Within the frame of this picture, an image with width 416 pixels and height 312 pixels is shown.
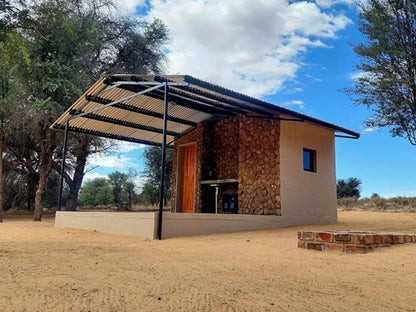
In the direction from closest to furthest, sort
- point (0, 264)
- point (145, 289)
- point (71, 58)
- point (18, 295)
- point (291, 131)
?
point (18, 295) < point (145, 289) < point (0, 264) < point (291, 131) < point (71, 58)

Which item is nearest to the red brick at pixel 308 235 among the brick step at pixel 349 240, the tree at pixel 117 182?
the brick step at pixel 349 240

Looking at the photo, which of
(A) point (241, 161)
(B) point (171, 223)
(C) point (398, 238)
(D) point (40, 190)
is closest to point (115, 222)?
(B) point (171, 223)

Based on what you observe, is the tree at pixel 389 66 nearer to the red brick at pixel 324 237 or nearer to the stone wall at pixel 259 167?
the stone wall at pixel 259 167

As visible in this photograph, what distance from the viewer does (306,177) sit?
1006cm

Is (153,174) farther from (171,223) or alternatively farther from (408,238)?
(408,238)

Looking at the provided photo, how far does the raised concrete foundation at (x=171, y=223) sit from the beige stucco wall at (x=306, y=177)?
592 mm

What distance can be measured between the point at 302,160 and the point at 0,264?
8284 mm

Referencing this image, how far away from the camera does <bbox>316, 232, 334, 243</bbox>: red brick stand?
15.1 feet

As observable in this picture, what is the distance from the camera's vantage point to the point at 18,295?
2414mm

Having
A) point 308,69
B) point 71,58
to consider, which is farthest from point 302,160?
point 71,58

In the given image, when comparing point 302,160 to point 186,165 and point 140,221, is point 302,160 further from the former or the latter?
point 140,221

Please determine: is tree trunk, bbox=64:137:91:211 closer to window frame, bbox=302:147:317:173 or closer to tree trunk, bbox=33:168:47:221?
tree trunk, bbox=33:168:47:221

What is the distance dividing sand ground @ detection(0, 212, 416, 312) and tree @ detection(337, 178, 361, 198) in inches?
855

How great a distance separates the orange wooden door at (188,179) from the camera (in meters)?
12.0
